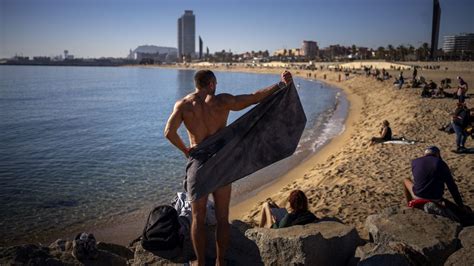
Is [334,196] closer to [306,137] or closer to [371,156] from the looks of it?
[371,156]

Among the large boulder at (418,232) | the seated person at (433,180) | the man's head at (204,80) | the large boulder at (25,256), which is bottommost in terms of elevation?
the large boulder at (25,256)

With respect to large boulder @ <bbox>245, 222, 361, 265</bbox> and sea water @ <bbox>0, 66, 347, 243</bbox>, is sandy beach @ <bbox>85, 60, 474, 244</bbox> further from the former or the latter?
large boulder @ <bbox>245, 222, 361, 265</bbox>

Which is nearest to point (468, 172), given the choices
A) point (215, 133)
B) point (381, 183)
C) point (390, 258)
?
A: point (381, 183)

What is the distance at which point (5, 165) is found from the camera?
1439 centimetres

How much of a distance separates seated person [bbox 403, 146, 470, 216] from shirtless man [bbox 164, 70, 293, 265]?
8.48 ft

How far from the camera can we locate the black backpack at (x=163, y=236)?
3.94 metres

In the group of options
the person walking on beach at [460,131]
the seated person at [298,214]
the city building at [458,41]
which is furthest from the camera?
the city building at [458,41]

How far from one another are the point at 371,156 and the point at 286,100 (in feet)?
24.5

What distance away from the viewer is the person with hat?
16.1 feet

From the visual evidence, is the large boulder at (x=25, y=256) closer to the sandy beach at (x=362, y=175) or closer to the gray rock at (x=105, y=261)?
the gray rock at (x=105, y=261)

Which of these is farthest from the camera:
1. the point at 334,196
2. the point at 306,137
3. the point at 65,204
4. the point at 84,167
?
the point at 306,137

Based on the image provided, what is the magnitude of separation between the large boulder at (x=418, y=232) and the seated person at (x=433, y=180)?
507 mm

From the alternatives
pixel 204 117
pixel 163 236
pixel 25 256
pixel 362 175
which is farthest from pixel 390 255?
pixel 362 175

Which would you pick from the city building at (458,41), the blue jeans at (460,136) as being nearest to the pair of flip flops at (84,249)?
the blue jeans at (460,136)
